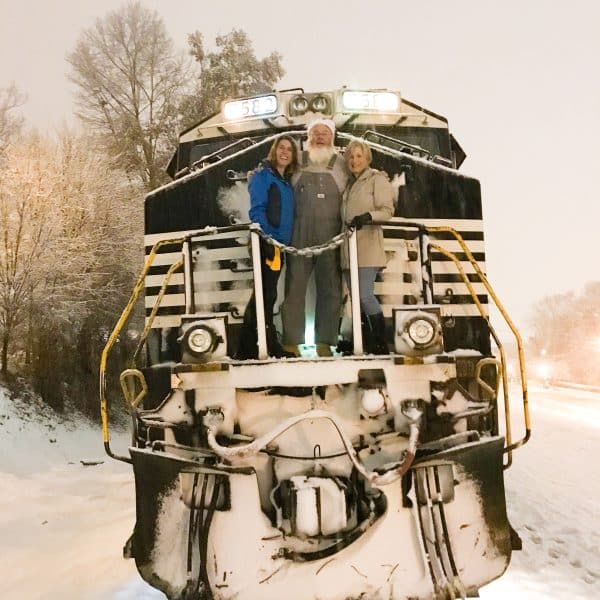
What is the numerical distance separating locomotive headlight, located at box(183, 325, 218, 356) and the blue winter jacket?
33.2 inches

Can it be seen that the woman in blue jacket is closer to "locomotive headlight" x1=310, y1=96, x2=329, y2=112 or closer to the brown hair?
the brown hair

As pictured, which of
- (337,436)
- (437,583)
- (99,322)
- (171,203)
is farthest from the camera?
(99,322)

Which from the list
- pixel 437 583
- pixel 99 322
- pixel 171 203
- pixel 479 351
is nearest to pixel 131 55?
pixel 99 322

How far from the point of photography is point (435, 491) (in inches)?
123

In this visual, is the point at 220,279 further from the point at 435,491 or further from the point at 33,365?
the point at 33,365

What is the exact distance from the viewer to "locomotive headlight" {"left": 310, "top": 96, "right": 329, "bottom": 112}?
5324 millimetres

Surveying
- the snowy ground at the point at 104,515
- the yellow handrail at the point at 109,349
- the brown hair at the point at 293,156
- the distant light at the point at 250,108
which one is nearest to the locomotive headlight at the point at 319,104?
the distant light at the point at 250,108

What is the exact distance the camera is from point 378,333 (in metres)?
A: 3.76

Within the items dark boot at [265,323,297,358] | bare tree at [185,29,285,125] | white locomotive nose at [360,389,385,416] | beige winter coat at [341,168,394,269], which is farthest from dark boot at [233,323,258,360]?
bare tree at [185,29,285,125]

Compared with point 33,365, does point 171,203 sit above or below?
above

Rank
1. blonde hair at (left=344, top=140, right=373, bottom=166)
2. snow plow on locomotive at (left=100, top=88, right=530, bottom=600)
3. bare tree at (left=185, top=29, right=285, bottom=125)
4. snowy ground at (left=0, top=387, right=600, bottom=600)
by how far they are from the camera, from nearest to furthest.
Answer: snow plow on locomotive at (left=100, top=88, right=530, bottom=600) → blonde hair at (left=344, top=140, right=373, bottom=166) → snowy ground at (left=0, top=387, right=600, bottom=600) → bare tree at (left=185, top=29, right=285, bottom=125)

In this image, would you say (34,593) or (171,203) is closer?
(34,593)

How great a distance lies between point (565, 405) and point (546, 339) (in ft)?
202

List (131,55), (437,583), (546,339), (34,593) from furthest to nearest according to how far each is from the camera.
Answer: (546,339)
(131,55)
(34,593)
(437,583)
